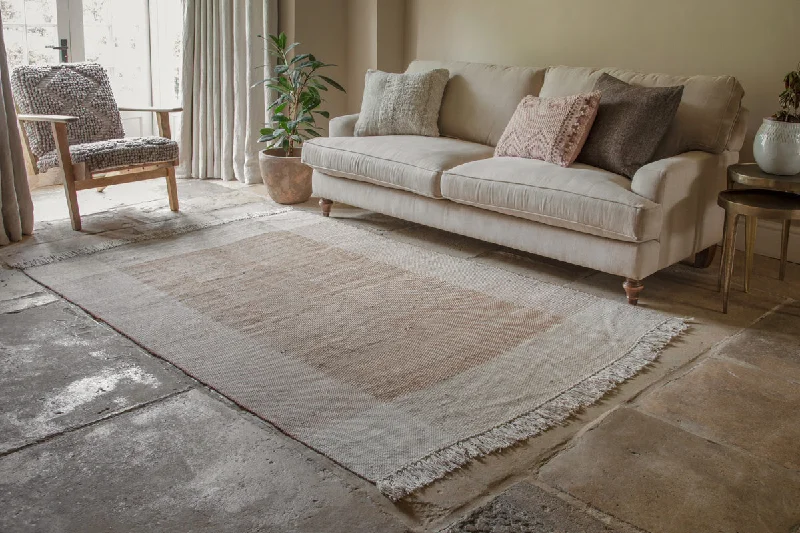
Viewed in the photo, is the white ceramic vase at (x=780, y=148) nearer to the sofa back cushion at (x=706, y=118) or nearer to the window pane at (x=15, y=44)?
the sofa back cushion at (x=706, y=118)

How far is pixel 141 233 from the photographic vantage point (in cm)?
414

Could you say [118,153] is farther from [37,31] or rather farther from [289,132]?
[37,31]

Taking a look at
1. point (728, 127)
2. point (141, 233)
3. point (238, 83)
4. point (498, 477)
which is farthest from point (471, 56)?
point (498, 477)

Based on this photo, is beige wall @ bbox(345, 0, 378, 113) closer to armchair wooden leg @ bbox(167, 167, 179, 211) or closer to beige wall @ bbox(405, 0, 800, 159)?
beige wall @ bbox(405, 0, 800, 159)

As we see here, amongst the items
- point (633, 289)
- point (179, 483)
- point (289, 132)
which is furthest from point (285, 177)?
point (179, 483)

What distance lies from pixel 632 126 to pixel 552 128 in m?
0.37

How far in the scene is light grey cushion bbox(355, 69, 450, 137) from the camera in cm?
438

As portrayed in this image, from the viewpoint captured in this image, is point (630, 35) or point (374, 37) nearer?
point (630, 35)

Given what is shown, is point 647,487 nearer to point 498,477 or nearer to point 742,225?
point 498,477

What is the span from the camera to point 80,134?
175 inches

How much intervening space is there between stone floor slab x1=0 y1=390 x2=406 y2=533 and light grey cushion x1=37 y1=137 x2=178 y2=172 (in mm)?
2156

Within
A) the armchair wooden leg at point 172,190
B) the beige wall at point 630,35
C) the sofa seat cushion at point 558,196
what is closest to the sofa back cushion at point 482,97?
the beige wall at point 630,35

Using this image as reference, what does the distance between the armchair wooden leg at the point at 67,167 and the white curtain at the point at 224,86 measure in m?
1.40

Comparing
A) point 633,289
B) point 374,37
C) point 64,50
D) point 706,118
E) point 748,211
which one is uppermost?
point 374,37
